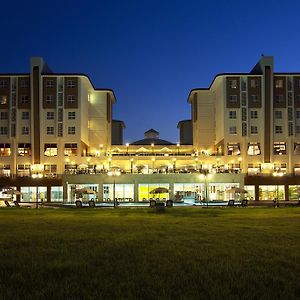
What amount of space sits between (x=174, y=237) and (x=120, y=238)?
2.06m

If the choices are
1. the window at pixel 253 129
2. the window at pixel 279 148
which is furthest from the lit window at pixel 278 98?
the window at pixel 279 148

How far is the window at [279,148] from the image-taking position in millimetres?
80188

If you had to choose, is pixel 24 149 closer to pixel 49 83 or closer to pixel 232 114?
pixel 49 83

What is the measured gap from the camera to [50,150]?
79000mm

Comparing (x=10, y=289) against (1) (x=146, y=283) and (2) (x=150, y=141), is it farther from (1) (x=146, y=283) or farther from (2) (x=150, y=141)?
(2) (x=150, y=141)

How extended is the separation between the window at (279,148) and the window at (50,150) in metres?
39.5

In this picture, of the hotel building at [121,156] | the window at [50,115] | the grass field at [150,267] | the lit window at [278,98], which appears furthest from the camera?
→ the lit window at [278,98]

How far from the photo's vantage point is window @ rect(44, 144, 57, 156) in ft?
258

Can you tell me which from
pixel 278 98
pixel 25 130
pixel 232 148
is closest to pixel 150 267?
pixel 232 148

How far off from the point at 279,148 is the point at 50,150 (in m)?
41.2

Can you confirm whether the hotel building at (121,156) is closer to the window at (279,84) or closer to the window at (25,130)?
the window at (25,130)

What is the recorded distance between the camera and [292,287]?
28.6 ft

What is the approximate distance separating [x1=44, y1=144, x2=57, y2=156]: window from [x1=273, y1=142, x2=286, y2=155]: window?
130 ft

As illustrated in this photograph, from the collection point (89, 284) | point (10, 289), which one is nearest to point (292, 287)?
point (89, 284)
